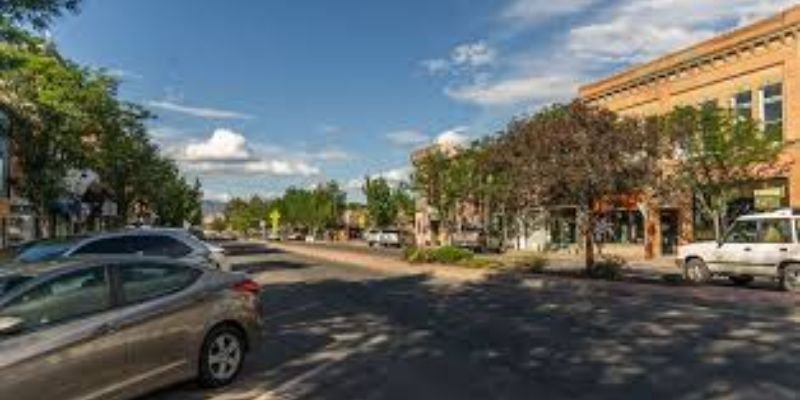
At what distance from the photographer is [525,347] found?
13.9 meters

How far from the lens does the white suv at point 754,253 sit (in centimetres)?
2388

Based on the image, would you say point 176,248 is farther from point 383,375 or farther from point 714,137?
point 714,137

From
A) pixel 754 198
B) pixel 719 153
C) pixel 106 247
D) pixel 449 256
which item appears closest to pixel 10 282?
pixel 106 247

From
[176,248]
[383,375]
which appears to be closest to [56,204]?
[176,248]

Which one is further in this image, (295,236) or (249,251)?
(295,236)

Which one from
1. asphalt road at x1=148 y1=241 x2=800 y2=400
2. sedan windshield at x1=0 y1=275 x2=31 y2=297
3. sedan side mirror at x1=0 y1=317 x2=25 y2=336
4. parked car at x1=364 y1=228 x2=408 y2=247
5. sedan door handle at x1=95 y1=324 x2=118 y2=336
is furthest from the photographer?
parked car at x1=364 y1=228 x2=408 y2=247

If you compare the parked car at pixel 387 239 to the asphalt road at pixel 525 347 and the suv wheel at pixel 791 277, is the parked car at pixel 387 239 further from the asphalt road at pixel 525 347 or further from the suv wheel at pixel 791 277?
the suv wheel at pixel 791 277

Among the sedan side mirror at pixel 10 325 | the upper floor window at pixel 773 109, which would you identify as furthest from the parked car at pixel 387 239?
the sedan side mirror at pixel 10 325

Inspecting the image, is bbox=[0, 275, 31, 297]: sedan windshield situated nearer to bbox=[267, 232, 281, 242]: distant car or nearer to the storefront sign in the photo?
the storefront sign

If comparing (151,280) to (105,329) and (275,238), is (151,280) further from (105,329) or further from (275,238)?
(275,238)

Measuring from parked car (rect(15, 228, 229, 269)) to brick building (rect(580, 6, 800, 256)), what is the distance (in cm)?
1747

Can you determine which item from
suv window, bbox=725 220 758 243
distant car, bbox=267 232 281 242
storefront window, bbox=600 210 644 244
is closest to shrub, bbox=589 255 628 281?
suv window, bbox=725 220 758 243

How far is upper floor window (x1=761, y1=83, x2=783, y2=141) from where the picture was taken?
41188 mm

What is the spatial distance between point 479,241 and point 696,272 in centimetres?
3788
